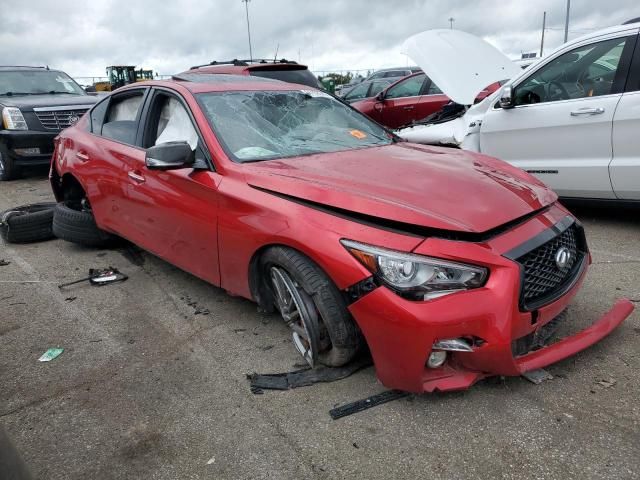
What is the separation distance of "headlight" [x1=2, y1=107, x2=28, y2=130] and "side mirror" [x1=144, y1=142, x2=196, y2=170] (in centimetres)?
659

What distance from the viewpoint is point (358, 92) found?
11.4 meters

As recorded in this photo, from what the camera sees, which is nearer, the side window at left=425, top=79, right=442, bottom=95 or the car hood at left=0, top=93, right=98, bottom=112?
the car hood at left=0, top=93, right=98, bottom=112

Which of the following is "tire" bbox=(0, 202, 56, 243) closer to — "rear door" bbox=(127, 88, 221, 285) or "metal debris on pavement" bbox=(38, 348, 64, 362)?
"rear door" bbox=(127, 88, 221, 285)

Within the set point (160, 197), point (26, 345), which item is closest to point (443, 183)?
point (160, 197)

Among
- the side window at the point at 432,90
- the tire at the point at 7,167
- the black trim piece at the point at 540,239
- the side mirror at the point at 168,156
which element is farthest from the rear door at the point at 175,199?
the side window at the point at 432,90

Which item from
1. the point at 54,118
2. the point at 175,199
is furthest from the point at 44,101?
the point at 175,199

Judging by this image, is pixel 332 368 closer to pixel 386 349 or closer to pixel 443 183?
pixel 386 349

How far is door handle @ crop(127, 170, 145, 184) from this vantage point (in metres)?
3.62

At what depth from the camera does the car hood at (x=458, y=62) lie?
216 inches

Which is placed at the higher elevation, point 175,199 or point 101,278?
point 175,199

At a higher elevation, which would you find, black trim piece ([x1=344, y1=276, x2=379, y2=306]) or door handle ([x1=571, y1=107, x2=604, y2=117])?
door handle ([x1=571, y1=107, x2=604, y2=117])

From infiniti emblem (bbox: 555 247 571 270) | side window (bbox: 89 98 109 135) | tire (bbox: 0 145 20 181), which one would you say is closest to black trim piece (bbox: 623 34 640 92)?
infiniti emblem (bbox: 555 247 571 270)

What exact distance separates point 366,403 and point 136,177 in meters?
2.35

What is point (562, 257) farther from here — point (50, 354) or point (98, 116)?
point (98, 116)
